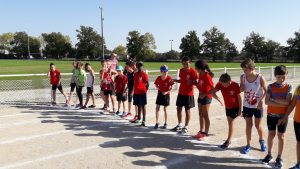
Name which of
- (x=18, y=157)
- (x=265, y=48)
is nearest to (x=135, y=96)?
(x=18, y=157)

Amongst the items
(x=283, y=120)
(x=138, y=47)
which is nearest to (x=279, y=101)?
(x=283, y=120)

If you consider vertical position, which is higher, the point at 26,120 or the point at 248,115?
the point at 248,115

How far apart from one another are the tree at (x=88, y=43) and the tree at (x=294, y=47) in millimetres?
61477

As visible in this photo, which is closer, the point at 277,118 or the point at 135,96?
the point at 277,118

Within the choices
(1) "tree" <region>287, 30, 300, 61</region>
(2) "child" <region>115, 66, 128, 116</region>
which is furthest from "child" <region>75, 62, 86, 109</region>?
(1) "tree" <region>287, 30, 300, 61</region>

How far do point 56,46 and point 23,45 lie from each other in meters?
22.4

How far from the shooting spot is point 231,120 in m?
6.14

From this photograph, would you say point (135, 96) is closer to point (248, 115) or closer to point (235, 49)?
point (248, 115)

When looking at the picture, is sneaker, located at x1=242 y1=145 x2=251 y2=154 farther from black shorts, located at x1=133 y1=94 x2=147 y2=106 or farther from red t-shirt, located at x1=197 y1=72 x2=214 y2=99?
black shorts, located at x1=133 y1=94 x2=147 y2=106

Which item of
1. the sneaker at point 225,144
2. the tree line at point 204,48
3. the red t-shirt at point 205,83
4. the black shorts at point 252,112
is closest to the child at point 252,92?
the black shorts at point 252,112

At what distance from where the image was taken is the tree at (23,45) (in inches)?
5221

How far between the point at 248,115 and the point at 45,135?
444 cm

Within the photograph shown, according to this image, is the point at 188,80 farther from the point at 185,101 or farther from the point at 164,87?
the point at 164,87

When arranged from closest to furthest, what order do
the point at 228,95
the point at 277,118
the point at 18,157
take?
the point at 277,118 < the point at 18,157 < the point at 228,95
